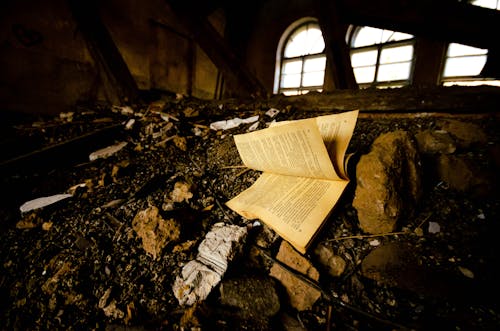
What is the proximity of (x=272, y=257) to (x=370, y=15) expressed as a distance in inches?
76.0

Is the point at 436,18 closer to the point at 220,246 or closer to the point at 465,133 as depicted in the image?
the point at 465,133

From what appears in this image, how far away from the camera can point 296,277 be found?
62 cm

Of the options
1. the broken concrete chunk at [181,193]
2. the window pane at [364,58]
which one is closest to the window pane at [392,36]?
the window pane at [364,58]

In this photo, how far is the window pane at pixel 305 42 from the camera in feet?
17.0

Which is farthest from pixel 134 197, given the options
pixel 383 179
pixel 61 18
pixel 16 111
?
pixel 61 18

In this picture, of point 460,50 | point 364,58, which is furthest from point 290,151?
point 364,58

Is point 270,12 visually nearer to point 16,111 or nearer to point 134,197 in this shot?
point 16,111

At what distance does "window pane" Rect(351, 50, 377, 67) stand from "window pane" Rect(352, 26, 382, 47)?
19 cm

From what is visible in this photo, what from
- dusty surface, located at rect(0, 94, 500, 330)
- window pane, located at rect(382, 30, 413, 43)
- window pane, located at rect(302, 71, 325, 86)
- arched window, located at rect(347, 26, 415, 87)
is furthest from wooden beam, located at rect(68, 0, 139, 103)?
window pane, located at rect(382, 30, 413, 43)

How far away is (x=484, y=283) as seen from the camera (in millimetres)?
550

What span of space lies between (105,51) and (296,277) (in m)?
3.04

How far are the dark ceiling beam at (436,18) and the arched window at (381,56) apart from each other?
3.32m

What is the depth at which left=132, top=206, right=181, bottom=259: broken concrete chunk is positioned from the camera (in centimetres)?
69

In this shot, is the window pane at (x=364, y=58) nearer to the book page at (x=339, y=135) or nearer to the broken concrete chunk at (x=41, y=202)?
the book page at (x=339, y=135)
